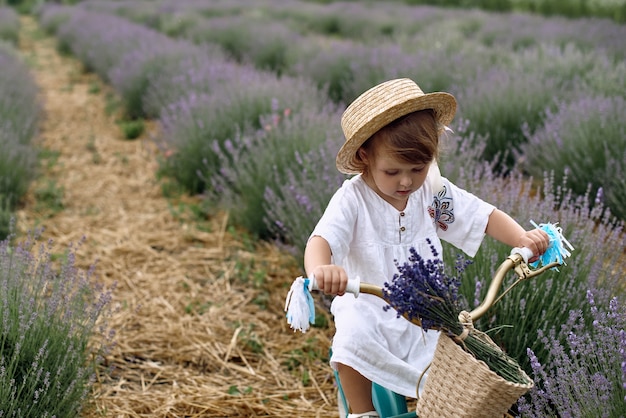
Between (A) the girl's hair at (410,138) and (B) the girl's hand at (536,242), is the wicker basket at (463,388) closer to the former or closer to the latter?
(B) the girl's hand at (536,242)

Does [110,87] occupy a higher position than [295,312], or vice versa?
[295,312]

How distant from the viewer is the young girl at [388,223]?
6.29 ft

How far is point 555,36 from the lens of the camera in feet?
31.1

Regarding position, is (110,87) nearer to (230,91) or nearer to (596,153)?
(230,91)

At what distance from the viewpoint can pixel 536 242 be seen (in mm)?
1810

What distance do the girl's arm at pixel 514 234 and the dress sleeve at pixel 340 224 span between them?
1.39 ft

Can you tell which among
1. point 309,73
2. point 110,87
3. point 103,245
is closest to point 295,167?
point 103,245

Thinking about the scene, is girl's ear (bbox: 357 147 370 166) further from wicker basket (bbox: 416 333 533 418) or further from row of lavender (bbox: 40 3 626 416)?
wicker basket (bbox: 416 333 533 418)


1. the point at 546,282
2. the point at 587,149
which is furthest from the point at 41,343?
the point at 587,149

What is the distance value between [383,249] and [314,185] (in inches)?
49.7

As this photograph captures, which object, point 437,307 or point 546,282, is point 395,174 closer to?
point 437,307

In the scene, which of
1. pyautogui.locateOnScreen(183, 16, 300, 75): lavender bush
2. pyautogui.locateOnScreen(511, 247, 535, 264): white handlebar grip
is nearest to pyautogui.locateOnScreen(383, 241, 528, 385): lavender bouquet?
pyautogui.locateOnScreen(511, 247, 535, 264): white handlebar grip

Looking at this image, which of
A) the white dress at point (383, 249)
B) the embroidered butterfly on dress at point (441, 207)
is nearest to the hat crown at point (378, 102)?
the white dress at point (383, 249)

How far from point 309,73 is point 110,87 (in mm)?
3539
